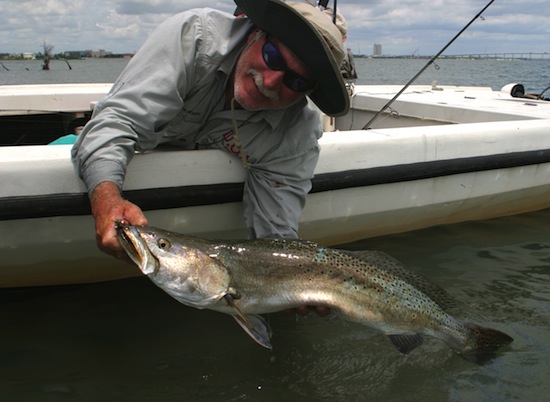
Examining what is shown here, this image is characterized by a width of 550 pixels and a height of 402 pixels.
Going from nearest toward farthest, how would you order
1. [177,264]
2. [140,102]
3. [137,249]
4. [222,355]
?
[137,249] < [177,264] < [140,102] < [222,355]

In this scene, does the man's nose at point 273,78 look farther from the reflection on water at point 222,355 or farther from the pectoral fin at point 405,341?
the reflection on water at point 222,355

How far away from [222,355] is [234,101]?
5.03 ft

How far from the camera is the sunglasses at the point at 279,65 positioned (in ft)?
9.22

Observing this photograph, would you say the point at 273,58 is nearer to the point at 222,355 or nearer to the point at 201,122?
the point at 201,122

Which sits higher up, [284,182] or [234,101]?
[234,101]

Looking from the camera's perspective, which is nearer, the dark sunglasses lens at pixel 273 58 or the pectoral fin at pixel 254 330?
the pectoral fin at pixel 254 330

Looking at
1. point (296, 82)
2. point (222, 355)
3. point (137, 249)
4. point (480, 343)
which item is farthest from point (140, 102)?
point (480, 343)

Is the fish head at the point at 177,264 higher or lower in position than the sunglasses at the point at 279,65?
lower

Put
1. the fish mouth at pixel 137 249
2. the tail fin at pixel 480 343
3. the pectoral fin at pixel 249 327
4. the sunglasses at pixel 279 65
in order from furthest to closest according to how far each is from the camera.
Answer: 1. the tail fin at pixel 480 343
2. the sunglasses at pixel 279 65
3. the pectoral fin at pixel 249 327
4. the fish mouth at pixel 137 249

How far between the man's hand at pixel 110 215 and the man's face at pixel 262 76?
2.96 feet

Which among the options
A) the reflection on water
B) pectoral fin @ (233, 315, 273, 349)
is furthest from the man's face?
the reflection on water

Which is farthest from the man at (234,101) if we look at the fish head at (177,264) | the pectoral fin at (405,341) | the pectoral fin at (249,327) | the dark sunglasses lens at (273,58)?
the pectoral fin at (405,341)

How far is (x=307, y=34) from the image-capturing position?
8.82 feet

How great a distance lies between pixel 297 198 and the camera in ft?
11.3
